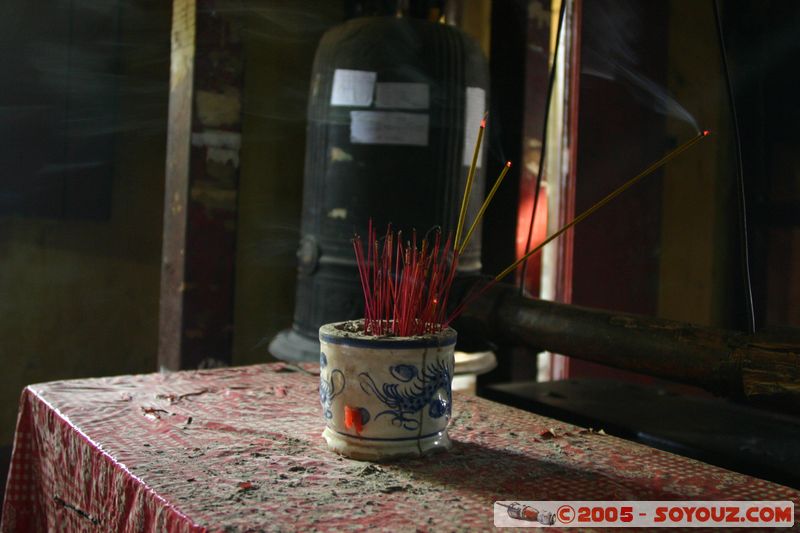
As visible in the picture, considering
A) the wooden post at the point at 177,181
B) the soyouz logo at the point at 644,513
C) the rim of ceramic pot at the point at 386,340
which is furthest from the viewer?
the wooden post at the point at 177,181

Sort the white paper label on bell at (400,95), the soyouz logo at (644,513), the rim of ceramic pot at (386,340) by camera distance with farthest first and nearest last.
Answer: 1. the white paper label on bell at (400,95)
2. the rim of ceramic pot at (386,340)
3. the soyouz logo at (644,513)

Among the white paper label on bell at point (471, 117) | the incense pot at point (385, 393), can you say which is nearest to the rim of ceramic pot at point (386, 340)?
the incense pot at point (385, 393)

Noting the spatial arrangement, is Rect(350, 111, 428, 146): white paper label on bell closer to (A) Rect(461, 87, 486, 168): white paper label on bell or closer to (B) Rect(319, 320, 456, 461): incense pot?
(A) Rect(461, 87, 486, 168): white paper label on bell

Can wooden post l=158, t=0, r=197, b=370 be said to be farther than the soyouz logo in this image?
Yes

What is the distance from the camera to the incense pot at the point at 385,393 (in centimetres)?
98

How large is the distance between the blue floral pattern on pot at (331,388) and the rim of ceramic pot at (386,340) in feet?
0.13

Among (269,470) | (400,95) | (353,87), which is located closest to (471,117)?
(400,95)

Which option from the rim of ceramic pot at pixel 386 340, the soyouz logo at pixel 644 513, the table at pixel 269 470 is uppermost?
the rim of ceramic pot at pixel 386 340

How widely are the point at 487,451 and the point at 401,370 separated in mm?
178

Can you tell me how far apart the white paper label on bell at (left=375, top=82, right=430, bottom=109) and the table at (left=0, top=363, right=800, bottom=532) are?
149 centimetres

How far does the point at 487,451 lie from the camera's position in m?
1.04

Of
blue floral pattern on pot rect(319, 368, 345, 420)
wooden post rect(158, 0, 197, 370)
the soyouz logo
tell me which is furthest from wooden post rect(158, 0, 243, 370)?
the soyouz logo

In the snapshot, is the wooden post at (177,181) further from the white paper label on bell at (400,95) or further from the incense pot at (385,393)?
the incense pot at (385,393)

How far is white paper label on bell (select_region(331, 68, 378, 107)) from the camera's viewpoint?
2629 mm
